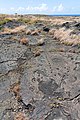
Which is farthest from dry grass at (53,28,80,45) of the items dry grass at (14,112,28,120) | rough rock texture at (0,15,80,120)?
dry grass at (14,112,28,120)

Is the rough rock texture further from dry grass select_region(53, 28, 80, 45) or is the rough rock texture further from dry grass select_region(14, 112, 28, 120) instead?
dry grass select_region(53, 28, 80, 45)

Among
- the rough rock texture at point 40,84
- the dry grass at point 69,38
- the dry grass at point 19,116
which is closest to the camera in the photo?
the dry grass at point 19,116

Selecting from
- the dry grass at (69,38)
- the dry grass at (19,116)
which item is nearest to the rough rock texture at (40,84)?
the dry grass at (19,116)

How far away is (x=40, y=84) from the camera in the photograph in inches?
521

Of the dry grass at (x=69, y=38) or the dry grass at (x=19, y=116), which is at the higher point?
the dry grass at (x=69, y=38)

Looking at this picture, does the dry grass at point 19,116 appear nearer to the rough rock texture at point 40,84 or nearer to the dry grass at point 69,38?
the rough rock texture at point 40,84

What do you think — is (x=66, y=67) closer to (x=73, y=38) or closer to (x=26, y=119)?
(x=26, y=119)

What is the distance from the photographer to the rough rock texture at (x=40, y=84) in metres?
11.2

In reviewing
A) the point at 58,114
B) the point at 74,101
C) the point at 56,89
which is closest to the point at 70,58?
the point at 56,89

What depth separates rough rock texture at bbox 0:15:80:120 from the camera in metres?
11.2

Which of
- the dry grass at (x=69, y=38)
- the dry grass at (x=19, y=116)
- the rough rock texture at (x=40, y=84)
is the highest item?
the dry grass at (x=69, y=38)

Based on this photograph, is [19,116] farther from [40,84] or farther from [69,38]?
[69,38]

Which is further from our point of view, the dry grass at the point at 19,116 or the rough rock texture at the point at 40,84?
the rough rock texture at the point at 40,84

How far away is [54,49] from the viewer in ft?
59.7
